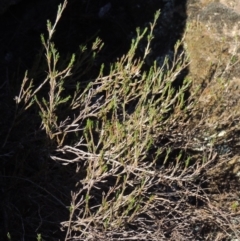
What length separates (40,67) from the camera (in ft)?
8.05

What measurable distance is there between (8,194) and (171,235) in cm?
66

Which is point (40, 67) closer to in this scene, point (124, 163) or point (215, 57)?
point (124, 163)

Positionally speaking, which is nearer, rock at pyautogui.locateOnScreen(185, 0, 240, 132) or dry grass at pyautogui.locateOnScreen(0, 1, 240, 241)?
dry grass at pyautogui.locateOnScreen(0, 1, 240, 241)

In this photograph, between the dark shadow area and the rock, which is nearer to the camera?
the dark shadow area

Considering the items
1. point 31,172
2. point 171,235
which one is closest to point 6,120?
point 31,172

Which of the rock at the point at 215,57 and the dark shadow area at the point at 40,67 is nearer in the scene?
the dark shadow area at the point at 40,67

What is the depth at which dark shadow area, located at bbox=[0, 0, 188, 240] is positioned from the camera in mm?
2334

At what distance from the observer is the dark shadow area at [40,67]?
2334 millimetres

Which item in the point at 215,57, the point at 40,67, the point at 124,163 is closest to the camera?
the point at 124,163

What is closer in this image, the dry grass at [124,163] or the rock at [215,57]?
the dry grass at [124,163]

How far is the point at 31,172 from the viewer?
2461mm

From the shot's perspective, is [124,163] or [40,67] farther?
[40,67]

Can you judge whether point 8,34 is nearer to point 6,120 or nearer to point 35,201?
point 6,120

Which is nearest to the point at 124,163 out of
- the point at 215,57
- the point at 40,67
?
the point at 40,67
